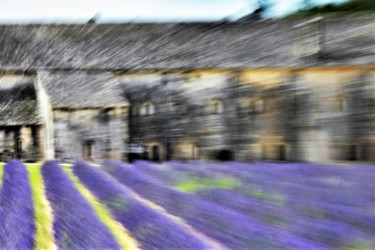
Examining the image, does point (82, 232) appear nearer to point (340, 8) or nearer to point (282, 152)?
point (282, 152)

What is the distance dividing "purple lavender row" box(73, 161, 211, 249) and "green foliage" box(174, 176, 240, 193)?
0.99 metres

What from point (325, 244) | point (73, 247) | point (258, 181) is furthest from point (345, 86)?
point (73, 247)

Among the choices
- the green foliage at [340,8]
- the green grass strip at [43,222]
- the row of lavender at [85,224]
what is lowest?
the green grass strip at [43,222]

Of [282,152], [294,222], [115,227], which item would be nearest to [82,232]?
[294,222]

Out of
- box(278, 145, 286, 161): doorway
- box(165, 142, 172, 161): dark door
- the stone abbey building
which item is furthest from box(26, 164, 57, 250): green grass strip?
box(278, 145, 286, 161): doorway

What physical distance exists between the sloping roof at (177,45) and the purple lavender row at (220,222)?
26.6 feet

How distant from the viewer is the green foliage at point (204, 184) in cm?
700

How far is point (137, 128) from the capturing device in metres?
15.4

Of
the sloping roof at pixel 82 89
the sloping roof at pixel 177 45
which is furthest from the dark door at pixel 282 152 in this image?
the sloping roof at pixel 82 89

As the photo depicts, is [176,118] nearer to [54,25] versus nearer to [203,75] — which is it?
[203,75]

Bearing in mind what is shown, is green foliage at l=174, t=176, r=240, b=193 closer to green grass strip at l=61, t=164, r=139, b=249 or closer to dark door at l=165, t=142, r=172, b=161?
green grass strip at l=61, t=164, r=139, b=249

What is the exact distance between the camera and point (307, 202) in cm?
516

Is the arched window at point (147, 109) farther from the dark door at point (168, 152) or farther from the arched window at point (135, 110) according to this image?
the dark door at point (168, 152)

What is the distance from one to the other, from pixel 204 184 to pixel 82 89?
26.3ft
